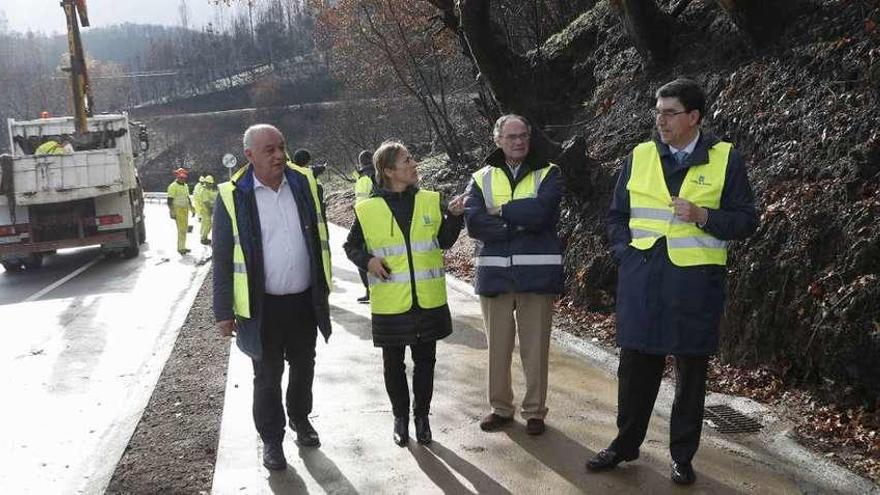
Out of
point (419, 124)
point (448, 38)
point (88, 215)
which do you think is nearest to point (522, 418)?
point (88, 215)

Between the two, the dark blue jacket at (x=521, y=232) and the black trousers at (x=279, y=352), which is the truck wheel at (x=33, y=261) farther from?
the dark blue jacket at (x=521, y=232)

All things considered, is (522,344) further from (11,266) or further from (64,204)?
(11,266)

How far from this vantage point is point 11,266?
16.9 metres

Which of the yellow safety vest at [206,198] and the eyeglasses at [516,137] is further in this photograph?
the yellow safety vest at [206,198]

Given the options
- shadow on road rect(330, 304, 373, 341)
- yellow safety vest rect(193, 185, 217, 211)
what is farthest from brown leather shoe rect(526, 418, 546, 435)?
yellow safety vest rect(193, 185, 217, 211)

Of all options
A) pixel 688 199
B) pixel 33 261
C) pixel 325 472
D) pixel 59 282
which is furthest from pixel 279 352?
pixel 33 261

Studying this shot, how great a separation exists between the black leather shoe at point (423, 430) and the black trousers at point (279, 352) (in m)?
0.74

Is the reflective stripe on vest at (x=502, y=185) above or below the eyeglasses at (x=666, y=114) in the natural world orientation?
below

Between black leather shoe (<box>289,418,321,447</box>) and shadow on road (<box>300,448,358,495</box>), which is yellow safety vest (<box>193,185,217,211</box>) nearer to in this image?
black leather shoe (<box>289,418,321,447</box>)

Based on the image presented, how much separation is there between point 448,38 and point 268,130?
16.2 meters

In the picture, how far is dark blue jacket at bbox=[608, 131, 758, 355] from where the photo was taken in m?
4.06

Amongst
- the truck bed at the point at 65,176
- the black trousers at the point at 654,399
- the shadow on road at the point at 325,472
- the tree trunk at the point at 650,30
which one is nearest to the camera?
the black trousers at the point at 654,399

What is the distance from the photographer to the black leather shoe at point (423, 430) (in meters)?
5.02

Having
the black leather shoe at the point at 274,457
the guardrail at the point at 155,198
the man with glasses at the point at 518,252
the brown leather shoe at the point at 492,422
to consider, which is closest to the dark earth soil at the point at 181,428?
the black leather shoe at the point at 274,457
